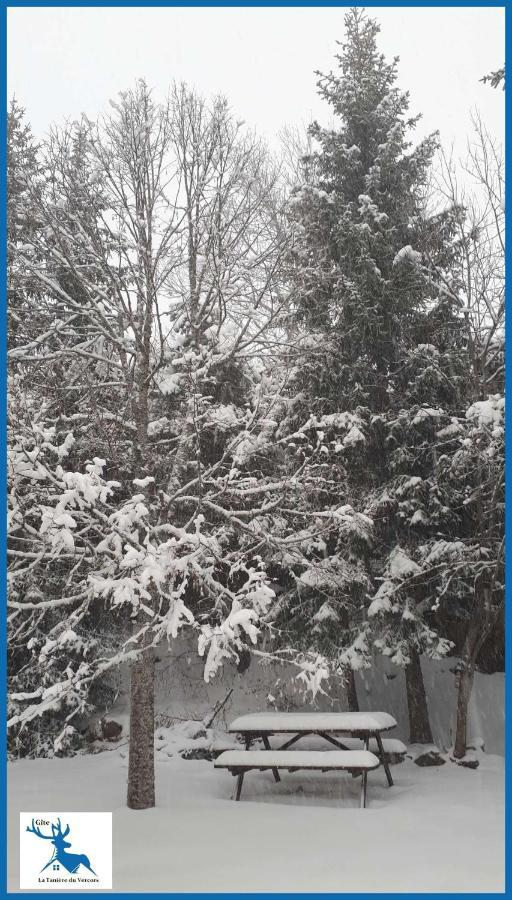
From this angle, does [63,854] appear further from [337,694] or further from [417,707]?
[337,694]

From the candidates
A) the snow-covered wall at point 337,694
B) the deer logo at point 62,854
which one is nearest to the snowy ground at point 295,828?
the deer logo at point 62,854

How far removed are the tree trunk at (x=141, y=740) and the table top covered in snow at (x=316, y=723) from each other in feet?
4.79

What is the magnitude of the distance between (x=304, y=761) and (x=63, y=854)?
10.5ft

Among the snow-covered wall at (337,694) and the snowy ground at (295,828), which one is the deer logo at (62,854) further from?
the snow-covered wall at (337,694)

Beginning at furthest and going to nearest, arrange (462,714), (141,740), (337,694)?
1. (337,694)
2. (462,714)
3. (141,740)

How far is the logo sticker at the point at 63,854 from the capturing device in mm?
5703

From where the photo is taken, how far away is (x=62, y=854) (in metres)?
5.89

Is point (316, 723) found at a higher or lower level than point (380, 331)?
lower

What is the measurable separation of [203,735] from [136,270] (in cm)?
863

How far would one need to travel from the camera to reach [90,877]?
5.69 m

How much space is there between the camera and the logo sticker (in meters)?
5.70

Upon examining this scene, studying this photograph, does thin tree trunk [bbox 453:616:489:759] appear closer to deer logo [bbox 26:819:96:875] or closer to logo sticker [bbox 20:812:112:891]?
logo sticker [bbox 20:812:112:891]

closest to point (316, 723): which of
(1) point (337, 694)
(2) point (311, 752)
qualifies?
(2) point (311, 752)

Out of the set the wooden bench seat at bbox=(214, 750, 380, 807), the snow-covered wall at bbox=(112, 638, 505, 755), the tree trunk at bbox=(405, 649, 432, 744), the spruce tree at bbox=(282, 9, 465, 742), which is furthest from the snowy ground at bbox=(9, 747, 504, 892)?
the spruce tree at bbox=(282, 9, 465, 742)
